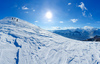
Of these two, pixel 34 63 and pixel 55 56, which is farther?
pixel 55 56

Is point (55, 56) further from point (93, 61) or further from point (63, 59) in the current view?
point (93, 61)

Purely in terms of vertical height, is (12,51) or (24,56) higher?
(12,51)

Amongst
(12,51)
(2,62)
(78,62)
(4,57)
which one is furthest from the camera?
(12,51)

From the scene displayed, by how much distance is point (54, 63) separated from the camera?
2.38 meters

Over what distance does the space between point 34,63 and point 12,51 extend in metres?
1.14

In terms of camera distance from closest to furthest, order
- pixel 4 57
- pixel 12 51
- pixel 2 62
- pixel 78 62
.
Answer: pixel 2 62
pixel 4 57
pixel 78 62
pixel 12 51

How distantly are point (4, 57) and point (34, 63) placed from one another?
1136mm

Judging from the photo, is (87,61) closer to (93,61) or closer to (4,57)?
(93,61)

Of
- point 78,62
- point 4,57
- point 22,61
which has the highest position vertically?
point 4,57

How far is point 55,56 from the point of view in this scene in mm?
2730

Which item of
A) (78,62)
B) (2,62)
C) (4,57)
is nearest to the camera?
(2,62)

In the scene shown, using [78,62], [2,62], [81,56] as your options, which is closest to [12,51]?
[2,62]

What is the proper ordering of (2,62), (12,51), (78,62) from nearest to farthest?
(2,62) → (78,62) → (12,51)

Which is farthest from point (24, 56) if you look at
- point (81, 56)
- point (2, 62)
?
point (81, 56)
